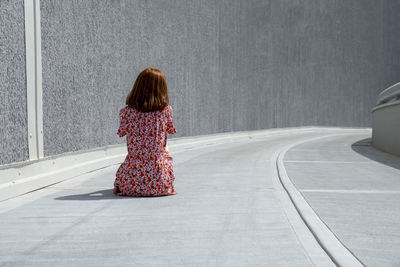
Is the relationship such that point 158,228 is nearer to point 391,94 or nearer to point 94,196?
point 94,196

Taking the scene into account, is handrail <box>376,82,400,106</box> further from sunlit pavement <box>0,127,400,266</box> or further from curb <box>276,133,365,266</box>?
curb <box>276,133,365,266</box>

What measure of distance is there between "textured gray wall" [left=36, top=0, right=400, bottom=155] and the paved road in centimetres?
179

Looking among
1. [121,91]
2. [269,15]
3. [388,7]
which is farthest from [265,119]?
[388,7]

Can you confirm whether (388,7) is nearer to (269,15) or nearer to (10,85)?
(269,15)

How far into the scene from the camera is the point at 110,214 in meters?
5.05

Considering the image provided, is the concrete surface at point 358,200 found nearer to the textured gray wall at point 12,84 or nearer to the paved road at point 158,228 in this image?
the paved road at point 158,228

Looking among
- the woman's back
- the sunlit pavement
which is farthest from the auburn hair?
the sunlit pavement

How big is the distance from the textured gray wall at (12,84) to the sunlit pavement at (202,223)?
0.61m

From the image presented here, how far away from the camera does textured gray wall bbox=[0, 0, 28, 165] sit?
5.82m

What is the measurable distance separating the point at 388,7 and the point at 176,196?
30.2 metres

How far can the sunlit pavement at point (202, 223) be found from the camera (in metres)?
3.63

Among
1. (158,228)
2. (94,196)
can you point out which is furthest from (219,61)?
(158,228)

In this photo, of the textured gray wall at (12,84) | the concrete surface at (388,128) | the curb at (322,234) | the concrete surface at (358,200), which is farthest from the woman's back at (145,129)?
the concrete surface at (388,128)

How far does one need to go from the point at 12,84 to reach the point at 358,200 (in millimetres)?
4170
